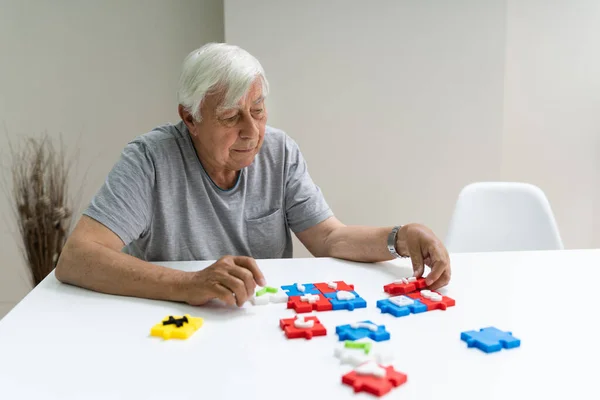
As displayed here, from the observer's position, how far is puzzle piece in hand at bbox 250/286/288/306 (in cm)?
129

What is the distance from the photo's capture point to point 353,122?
9.90ft

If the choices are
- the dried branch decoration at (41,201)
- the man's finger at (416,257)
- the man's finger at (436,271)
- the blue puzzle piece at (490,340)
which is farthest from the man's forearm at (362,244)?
the dried branch decoration at (41,201)

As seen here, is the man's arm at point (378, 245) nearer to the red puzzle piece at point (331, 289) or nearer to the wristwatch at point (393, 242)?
the wristwatch at point (393, 242)

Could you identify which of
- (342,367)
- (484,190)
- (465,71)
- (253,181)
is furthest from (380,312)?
(465,71)

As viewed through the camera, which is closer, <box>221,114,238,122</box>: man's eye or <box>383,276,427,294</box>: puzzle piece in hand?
<box>383,276,427,294</box>: puzzle piece in hand

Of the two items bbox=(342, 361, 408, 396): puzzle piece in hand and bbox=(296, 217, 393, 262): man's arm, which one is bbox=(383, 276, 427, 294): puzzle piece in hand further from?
bbox=(342, 361, 408, 396): puzzle piece in hand

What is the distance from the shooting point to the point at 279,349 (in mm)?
1039

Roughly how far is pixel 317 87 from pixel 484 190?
1.10 metres

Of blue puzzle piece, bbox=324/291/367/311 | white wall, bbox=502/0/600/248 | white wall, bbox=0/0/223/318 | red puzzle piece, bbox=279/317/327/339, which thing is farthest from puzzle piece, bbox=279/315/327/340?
white wall, bbox=502/0/600/248

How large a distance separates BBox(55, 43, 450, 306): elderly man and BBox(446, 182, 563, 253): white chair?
0.68m

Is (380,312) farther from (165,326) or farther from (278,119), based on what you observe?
(278,119)

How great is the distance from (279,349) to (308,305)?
22 centimetres

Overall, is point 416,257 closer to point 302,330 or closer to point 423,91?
point 302,330

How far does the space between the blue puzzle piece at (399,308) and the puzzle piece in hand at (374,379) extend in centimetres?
29
